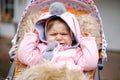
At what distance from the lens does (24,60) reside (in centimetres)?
397

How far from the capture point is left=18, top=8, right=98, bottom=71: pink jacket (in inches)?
151

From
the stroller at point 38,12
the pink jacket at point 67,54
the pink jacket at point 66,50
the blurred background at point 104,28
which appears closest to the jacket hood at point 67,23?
the pink jacket at point 66,50

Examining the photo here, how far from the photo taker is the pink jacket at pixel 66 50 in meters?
3.83

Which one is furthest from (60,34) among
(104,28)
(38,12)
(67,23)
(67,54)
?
(104,28)

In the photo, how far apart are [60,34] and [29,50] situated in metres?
0.38

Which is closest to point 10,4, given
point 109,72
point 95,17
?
point 109,72

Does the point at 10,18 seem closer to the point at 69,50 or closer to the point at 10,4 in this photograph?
the point at 10,4

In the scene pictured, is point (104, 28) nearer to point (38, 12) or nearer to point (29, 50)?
point (38, 12)

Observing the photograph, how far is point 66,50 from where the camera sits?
13.0 feet

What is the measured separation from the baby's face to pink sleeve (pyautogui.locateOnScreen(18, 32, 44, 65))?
0.18m

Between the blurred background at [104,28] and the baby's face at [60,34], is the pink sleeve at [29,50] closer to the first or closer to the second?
the baby's face at [60,34]

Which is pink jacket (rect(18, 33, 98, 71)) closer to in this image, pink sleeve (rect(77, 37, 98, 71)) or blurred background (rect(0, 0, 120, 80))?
pink sleeve (rect(77, 37, 98, 71))

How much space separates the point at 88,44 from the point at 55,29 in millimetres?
396

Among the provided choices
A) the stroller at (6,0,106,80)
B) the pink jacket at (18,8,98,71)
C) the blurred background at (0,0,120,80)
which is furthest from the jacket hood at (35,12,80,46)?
the blurred background at (0,0,120,80)
